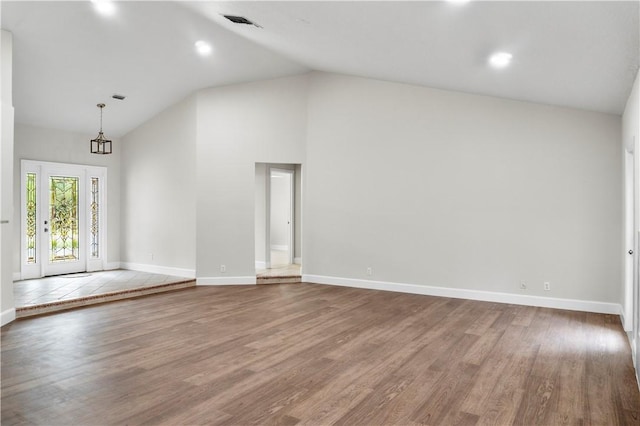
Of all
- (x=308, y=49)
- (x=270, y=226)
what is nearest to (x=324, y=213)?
(x=270, y=226)

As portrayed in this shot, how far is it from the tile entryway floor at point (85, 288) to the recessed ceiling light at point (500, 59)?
17.5 feet

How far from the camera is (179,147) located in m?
7.25

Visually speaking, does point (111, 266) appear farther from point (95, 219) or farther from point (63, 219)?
point (63, 219)

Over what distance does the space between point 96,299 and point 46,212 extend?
8.12 feet

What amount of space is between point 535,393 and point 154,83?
625 cm

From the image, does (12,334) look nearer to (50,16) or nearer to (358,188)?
(50,16)

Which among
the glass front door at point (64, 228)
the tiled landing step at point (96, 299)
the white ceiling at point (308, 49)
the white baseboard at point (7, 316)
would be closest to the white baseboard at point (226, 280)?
the tiled landing step at point (96, 299)

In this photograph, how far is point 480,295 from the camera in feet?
19.4

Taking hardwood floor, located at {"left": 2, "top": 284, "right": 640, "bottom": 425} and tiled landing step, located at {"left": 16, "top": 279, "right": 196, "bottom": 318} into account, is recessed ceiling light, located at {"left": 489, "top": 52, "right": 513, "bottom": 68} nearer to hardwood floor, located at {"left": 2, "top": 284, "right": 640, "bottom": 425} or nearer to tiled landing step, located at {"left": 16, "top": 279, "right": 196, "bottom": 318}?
hardwood floor, located at {"left": 2, "top": 284, "right": 640, "bottom": 425}

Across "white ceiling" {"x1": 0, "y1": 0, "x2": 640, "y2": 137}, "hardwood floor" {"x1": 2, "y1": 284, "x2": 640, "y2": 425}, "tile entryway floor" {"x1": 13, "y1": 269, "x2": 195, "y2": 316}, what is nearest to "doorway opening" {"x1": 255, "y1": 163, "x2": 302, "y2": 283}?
"tile entryway floor" {"x1": 13, "y1": 269, "x2": 195, "y2": 316}

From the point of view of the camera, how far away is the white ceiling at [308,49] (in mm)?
3352

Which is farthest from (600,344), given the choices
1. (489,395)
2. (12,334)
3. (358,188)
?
(12,334)

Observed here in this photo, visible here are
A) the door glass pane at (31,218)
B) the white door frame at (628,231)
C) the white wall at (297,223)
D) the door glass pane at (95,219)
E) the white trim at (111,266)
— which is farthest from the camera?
the white wall at (297,223)

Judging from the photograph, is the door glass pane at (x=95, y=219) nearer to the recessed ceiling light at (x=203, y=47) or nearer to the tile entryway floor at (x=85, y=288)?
the tile entryway floor at (x=85, y=288)
